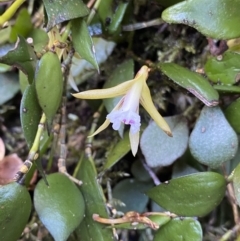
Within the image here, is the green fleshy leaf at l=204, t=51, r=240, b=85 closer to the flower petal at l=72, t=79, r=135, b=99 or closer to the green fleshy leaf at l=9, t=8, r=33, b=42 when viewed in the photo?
the flower petal at l=72, t=79, r=135, b=99

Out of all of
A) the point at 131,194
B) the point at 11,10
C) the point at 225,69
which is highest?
the point at 11,10

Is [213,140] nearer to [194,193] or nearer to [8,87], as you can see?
[194,193]

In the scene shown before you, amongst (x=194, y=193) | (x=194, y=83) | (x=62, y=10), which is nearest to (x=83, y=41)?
(x=62, y=10)

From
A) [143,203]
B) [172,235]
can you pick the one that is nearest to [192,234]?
[172,235]

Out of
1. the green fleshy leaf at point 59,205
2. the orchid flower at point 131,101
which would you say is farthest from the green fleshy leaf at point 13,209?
the orchid flower at point 131,101

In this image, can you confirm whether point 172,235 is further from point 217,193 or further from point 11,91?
point 11,91

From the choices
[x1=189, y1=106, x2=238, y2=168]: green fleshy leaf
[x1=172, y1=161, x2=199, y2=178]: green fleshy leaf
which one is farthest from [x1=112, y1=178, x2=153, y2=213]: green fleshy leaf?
→ [x1=189, y1=106, x2=238, y2=168]: green fleshy leaf
